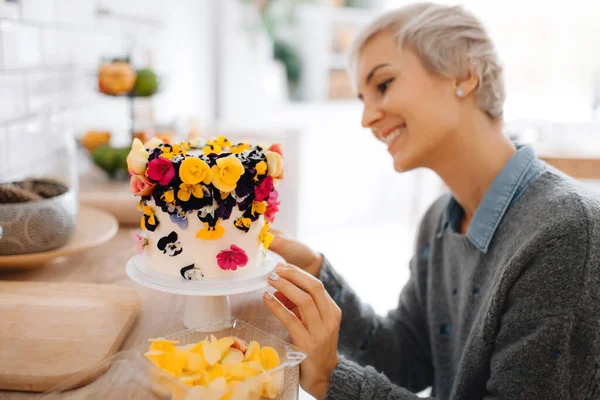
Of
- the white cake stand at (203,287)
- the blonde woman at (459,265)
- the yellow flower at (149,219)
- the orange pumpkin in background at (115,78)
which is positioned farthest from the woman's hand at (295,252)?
the orange pumpkin in background at (115,78)

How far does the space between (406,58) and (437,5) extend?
0.40ft

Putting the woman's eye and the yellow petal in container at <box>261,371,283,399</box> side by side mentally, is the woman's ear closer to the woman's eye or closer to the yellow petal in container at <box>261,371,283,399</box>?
the woman's eye

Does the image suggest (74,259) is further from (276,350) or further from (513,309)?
(513,309)

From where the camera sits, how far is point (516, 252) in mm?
759

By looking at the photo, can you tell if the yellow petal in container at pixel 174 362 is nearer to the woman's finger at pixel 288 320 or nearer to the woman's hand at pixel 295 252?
the woman's finger at pixel 288 320

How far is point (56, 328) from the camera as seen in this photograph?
0.65 m

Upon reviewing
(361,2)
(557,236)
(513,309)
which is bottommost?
(513,309)

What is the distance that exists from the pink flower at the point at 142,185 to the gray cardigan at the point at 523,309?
0.34 metres

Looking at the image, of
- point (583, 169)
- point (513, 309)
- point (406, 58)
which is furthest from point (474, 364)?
point (583, 169)

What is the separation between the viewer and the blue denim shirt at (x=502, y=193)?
899 mm

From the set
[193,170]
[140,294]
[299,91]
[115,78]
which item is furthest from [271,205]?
[299,91]

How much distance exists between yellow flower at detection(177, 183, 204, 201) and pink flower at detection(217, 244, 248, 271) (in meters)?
0.08

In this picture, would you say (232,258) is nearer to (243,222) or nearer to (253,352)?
(243,222)

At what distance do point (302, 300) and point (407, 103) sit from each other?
1.45 ft
